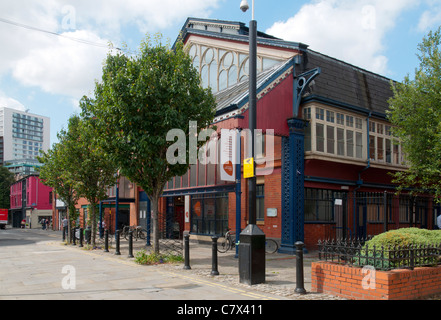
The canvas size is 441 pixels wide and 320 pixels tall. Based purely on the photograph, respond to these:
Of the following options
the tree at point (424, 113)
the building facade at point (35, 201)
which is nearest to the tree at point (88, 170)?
the tree at point (424, 113)

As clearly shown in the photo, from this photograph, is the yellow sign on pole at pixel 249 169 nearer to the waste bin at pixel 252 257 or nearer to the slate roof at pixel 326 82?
the waste bin at pixel 252 257

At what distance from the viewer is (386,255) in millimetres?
7484

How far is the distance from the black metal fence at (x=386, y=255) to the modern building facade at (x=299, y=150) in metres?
6.79

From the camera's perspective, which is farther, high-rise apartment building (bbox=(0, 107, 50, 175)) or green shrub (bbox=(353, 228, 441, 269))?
high-rise apartment building (bbox=(0, 107, 50, 175))

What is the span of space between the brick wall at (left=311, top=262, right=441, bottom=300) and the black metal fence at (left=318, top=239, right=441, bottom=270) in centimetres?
18

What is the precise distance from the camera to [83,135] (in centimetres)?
1786

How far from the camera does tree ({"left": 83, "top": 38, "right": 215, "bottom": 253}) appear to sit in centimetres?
1305

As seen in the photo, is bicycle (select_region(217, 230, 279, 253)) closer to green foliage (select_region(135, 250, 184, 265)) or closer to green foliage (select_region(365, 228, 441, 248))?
green foliage (select_region(135, 250, 184, 265))

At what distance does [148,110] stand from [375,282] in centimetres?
907

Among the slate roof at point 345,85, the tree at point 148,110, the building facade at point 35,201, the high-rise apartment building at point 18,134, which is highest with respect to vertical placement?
the high-rise apartment building at point 18,134

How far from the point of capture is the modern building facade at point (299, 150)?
16.1 m

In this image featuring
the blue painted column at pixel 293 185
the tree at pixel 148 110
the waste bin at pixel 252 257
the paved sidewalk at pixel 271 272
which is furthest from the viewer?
the blue painted column at pixel 293 185

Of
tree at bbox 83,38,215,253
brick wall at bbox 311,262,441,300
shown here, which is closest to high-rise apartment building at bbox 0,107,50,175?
tree at bbox 83,38,215,253
